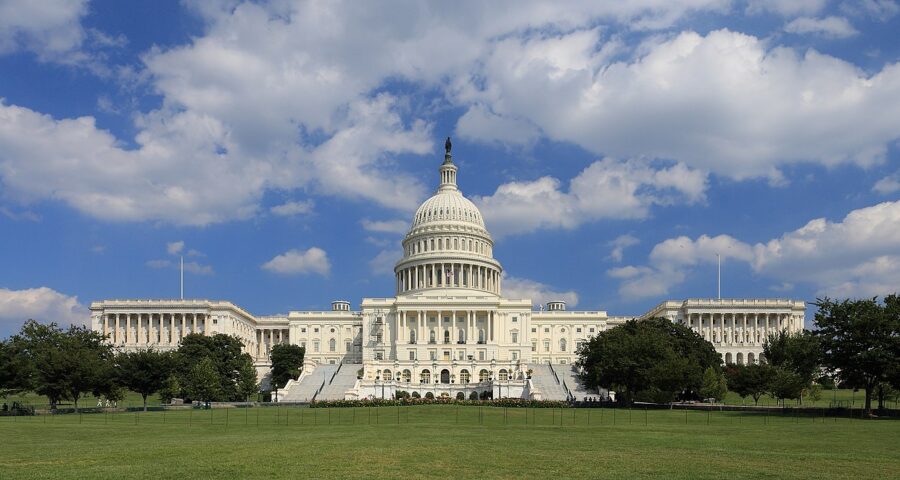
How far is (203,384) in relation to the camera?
94.2 m

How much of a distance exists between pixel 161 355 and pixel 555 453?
66.1m

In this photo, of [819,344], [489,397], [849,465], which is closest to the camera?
[849,465]

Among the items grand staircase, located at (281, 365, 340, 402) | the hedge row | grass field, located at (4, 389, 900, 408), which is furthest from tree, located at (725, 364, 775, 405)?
grand staircase, located at (281, 365, 340, 402)

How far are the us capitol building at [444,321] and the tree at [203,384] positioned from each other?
3824 cm

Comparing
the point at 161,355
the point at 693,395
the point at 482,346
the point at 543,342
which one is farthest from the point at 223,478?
the point at 543,342

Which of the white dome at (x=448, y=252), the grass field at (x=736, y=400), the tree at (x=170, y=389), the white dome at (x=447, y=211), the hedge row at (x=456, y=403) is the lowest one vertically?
the grass field at (x=736, y=400)

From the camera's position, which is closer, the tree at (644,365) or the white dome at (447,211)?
the tree at (644,365)

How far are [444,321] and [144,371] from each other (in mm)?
71104

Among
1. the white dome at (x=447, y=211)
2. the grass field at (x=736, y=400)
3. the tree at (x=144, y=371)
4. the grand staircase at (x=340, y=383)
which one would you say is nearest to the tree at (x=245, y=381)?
the grand staircase at (x=340, y=383)

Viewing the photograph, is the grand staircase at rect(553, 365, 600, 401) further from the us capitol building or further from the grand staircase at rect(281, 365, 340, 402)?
the grand staircase at rect(281, 365, 340, 402)

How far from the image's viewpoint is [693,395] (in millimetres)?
103188

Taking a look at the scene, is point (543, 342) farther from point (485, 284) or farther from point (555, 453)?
point (555, 453)

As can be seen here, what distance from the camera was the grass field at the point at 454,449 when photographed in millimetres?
29984

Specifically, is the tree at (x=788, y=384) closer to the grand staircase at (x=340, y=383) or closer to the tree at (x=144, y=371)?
the grand staircase at (x=340, y=383)
